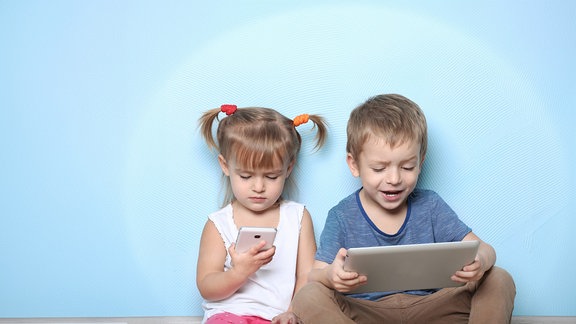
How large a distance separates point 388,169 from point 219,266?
589mm

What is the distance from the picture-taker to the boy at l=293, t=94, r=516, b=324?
1.78m

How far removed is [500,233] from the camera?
2264mm

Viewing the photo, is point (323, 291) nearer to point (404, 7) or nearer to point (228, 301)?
point (228, 301)

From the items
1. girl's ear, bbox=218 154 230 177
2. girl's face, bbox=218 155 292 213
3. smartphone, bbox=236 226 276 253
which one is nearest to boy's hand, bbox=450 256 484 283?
smartphone, bbox=236 226 276 253

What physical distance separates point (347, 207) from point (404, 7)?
25.9 inches

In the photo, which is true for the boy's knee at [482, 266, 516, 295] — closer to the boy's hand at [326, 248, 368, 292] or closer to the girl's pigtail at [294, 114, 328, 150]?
the boy's hand at [326, 248, 368, 292]

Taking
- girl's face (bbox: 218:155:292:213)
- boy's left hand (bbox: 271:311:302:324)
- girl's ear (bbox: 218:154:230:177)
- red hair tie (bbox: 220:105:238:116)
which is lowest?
boy's left hand (bbox: 271:311:302:324)

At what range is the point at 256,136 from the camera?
2072mm

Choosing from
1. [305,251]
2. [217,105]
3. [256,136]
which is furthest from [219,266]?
[217,105]

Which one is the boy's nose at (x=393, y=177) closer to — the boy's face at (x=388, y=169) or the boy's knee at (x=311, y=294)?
the boy's face at (x=388, y=169)

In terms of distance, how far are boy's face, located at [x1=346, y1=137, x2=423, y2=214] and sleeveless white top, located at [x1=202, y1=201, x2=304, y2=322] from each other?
30 centimetres

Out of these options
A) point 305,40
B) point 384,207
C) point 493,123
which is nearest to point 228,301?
point 384,207

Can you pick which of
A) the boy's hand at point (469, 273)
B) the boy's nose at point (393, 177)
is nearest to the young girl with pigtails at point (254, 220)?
the boy's nose at point (393, 177)

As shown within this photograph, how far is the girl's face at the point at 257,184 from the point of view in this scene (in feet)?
6.79
